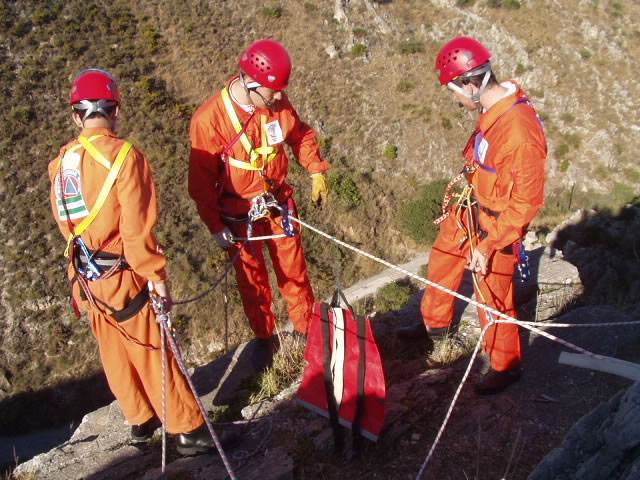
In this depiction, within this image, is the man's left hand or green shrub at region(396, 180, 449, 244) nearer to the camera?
the man's left hand

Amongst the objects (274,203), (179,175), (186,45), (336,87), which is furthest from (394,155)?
(274,203)

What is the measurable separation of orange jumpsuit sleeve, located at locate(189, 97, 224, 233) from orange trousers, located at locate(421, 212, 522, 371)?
2.05m

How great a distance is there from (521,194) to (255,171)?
7.45 feet

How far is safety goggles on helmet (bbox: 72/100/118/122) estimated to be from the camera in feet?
10.5

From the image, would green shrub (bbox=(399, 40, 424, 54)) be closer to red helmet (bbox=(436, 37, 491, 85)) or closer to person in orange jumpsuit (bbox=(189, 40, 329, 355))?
person in orange jumpsuit (bbox=(189, 40, 329, 355))

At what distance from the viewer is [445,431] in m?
3.62

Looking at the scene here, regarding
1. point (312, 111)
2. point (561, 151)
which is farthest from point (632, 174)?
point (312, 111)

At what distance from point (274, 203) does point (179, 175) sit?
12.0 m

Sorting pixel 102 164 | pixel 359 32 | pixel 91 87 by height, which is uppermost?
pixel 359 32

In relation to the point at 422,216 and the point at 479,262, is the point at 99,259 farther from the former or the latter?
the point at 422,216

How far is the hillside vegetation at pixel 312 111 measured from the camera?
1313 centimetres

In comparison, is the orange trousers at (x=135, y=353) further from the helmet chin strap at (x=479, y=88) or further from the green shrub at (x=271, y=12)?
the green shrub at (x=271, y=12)

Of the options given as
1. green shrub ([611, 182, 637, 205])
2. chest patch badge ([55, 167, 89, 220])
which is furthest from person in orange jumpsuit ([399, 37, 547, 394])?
green shrub ([611, 182, 637, 205])

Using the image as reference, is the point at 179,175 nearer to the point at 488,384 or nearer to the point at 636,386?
the point at 488,384
